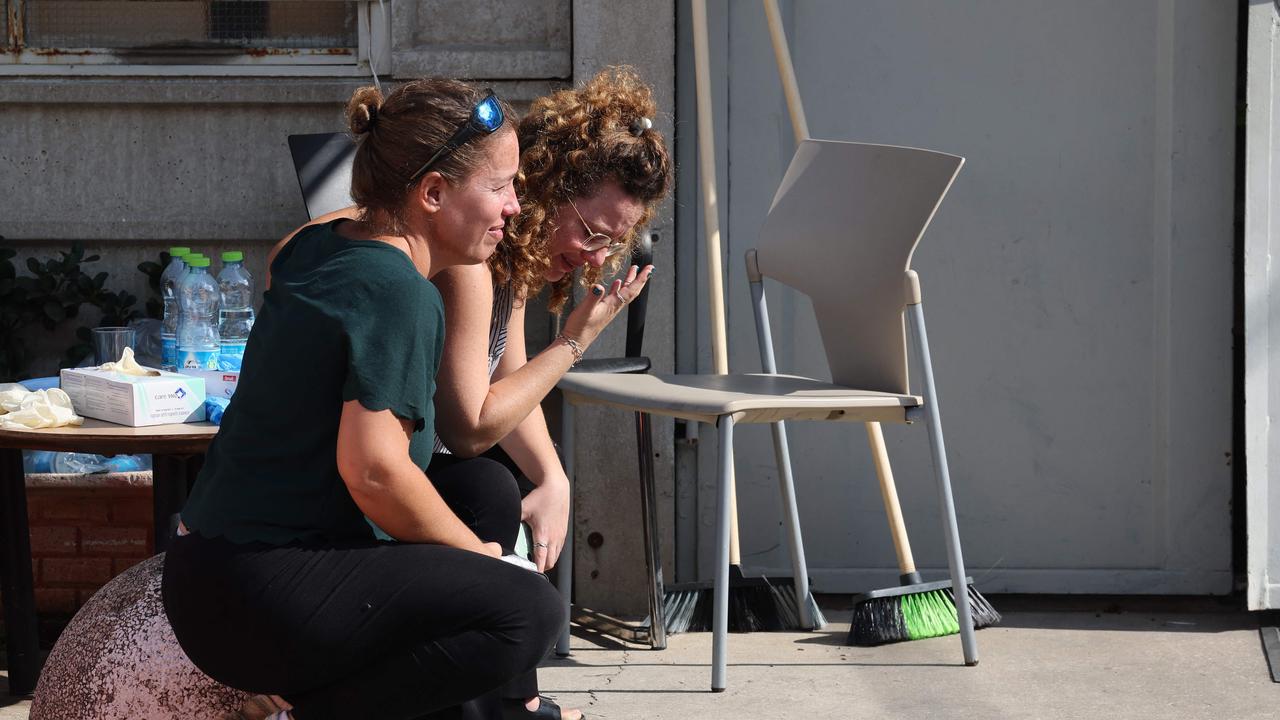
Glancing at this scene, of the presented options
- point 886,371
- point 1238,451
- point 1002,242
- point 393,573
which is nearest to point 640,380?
point 886,371

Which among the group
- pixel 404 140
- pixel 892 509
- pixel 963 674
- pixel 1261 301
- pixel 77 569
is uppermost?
pixel 404 140

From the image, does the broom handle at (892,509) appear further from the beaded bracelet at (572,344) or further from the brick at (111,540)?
the brick at (111,540)

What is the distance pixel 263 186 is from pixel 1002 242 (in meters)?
2.07

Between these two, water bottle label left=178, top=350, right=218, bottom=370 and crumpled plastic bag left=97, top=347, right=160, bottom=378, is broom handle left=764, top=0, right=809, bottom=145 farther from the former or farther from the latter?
crumpled plastic bag left=97, top=347, right=160, bottom=378

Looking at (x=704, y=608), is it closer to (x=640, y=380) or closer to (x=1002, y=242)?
(x=640, y=380)

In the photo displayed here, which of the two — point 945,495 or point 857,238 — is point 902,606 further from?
point 857,238

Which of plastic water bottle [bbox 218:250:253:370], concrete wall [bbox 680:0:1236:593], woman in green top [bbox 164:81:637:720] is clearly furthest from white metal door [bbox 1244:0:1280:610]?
plastic water bottle [bbox 218:250:253:370]

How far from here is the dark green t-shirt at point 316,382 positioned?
182 cm

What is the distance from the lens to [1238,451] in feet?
12.5

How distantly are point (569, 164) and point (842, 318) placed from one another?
1.00 m

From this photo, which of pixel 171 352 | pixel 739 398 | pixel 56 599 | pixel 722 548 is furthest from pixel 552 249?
pixel 56 599

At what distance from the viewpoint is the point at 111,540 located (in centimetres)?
340

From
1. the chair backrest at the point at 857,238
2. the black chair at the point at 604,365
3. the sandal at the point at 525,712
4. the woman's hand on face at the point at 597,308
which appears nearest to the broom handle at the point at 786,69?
the chair backrest at the point at 857,238

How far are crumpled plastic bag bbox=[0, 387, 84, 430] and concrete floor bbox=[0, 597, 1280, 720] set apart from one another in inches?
28.3
